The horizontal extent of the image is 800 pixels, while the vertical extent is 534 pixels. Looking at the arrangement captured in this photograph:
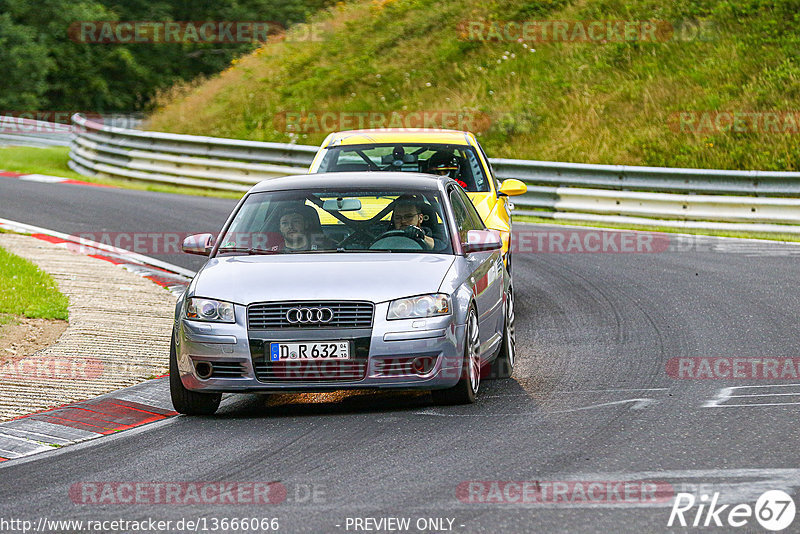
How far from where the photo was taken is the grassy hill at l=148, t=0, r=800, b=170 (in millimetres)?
24344

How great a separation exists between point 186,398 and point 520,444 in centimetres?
235

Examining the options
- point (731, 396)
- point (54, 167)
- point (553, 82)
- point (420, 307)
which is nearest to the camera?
point (420, 307)

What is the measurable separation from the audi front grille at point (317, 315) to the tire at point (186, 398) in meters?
0.67

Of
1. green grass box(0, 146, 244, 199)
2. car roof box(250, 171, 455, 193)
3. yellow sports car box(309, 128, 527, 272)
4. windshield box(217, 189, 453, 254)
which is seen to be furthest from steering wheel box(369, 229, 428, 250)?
green grass box(0, 146, 244, 199)

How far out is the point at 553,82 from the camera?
2856 centimetres

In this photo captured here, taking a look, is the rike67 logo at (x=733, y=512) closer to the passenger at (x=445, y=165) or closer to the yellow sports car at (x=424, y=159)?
the yellow sports car at (x=424, y=159)

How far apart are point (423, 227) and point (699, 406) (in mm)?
2292

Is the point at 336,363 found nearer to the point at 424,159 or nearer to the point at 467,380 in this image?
the point at 467,380

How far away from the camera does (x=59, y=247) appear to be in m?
16.2

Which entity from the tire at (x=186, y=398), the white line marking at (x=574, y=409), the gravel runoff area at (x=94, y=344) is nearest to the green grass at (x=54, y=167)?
the gravel runoff area at (x=94, y=344)

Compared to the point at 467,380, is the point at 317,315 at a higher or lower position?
higher

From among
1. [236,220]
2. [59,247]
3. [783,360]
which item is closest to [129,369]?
[236,220]

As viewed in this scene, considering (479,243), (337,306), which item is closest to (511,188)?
(479,243)

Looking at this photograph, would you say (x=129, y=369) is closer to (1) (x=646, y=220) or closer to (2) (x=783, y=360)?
(2) (x=783, y=360)
